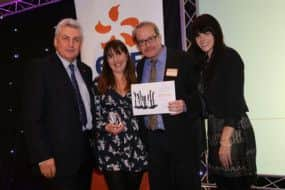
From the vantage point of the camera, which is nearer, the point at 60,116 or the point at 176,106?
the point at 60,116

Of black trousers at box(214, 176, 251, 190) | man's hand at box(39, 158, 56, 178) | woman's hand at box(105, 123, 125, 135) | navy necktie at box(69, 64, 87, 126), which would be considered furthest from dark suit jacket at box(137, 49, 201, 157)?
man's hand at box(39, 158, 56, 178)

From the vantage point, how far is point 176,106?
2434mm

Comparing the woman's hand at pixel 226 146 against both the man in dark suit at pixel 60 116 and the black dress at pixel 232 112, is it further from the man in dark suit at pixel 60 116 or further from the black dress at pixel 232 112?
the man in dark suit at pixel 60 116

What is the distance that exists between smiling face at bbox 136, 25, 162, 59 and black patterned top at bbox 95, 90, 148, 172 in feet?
1.14

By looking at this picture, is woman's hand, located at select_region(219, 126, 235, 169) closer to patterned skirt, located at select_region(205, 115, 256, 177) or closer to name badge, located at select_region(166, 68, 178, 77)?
patterned skirt, located at select_region(205, 115, 256, 177)

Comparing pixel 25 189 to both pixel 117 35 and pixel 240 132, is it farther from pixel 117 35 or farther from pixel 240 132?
pixel 240 132

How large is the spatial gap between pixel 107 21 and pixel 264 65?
1.67 meters

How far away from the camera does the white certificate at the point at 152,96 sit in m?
2.46

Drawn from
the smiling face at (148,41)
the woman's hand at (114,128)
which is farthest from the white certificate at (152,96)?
the smiling face at (148,41)

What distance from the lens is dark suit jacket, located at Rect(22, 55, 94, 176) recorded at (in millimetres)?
2215

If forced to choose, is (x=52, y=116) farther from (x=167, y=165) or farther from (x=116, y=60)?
(x=167, y=165)

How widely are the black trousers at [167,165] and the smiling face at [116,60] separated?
497 millimetres

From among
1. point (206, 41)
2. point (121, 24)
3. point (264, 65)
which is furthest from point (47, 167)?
point (264, 65)

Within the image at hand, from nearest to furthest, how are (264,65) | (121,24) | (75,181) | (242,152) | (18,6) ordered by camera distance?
(242,152)
(75,181)
(264,65)
(121,24)
(18,6)
